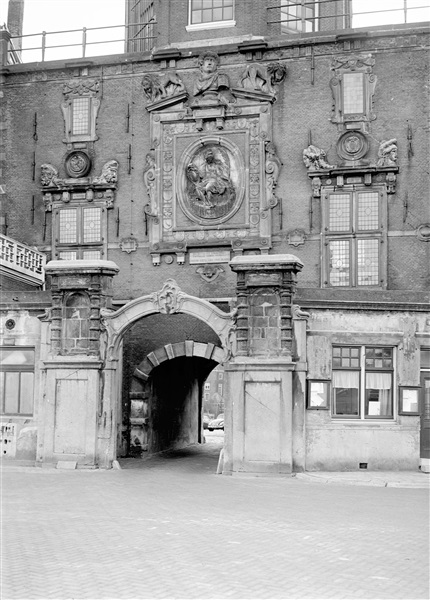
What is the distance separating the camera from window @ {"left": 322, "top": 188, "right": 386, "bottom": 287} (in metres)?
24.8

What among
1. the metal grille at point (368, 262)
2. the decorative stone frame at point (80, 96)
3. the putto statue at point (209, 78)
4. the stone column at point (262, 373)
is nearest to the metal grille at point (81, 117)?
the decorative stone frame at point (80, 96)

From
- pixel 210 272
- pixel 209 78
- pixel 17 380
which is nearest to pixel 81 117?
pixel 209 78

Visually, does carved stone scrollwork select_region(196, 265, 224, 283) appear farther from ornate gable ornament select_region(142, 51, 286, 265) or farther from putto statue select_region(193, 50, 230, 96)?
putto statue select_region(193, 50, 230, 96)

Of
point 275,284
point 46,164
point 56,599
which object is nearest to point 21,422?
point 275,284

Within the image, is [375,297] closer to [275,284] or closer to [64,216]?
[275,284]

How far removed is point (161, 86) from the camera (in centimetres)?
2644

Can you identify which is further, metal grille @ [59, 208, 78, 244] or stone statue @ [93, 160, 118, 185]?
metal grille @ [59, 208, 78, 244]

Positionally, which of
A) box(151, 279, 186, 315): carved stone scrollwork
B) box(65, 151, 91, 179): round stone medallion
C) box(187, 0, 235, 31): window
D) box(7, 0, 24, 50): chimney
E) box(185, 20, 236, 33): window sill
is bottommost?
box(151, 279, 186, 315): carved stone scrollwork

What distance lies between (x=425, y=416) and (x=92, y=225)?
1188 cm

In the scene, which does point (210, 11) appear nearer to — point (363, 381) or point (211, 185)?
point (211, 185)

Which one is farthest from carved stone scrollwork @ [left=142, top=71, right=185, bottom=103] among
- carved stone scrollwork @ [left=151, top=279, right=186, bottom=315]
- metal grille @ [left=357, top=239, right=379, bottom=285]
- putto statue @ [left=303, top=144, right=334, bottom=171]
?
carved stone scrollwork @ [left=151, top=279, right=186, bottom=315]

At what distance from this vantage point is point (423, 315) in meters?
20.3

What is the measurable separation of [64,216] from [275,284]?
969 centimetres

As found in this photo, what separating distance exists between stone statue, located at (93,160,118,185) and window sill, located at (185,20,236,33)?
471cm
